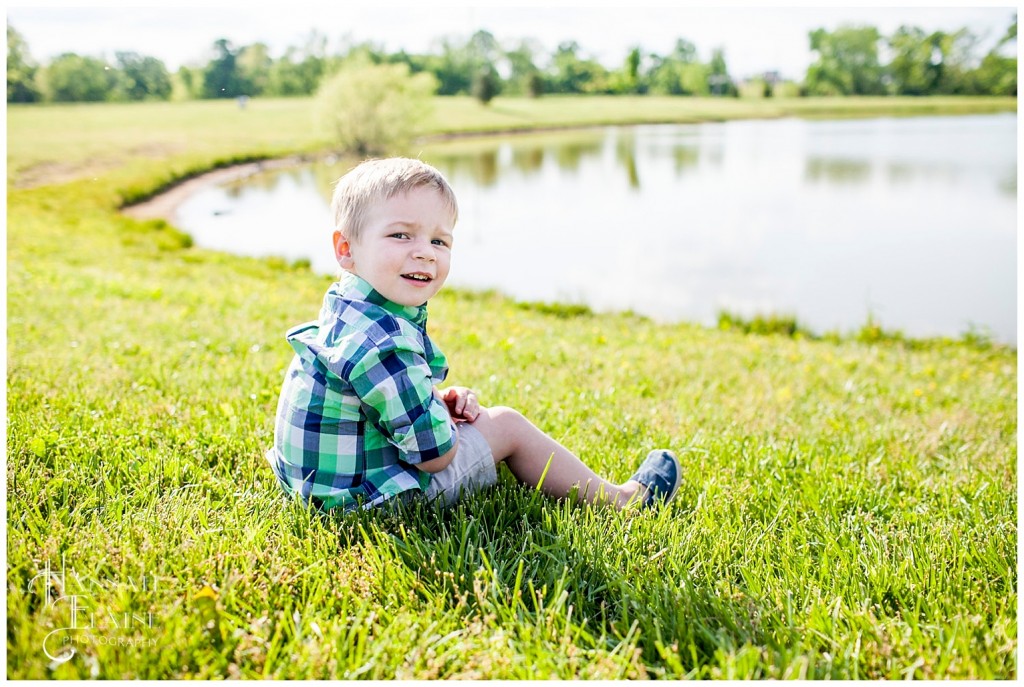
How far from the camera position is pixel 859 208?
18516 millimetres

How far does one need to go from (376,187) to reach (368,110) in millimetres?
31979

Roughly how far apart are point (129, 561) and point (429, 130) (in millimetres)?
40947

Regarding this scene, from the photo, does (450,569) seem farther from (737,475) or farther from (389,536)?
(737,475)

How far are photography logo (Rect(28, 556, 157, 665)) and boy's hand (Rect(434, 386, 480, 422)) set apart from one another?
103cm

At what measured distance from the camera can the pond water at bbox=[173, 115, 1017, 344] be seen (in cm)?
1083

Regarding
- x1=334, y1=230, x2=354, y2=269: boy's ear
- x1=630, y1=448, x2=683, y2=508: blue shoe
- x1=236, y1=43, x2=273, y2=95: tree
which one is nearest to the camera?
x1=334, y1=230, x2=354, y2=269: boy's ear

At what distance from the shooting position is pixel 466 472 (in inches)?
98.4

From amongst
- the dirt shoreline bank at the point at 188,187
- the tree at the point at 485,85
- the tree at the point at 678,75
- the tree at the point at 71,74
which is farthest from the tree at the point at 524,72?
the tree at the point at 71,74

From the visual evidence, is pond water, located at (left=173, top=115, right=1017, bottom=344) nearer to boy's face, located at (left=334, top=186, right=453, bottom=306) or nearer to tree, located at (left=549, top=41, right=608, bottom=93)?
boy's face, located at (left=334, top=186, right=453, bottom=306)

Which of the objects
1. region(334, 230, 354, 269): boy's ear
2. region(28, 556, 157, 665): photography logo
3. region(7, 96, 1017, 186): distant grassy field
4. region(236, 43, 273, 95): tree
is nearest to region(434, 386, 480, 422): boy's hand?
region(334, 230, 354, 269): boy's ear

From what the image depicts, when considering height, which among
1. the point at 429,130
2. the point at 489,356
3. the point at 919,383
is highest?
the point at 429,130

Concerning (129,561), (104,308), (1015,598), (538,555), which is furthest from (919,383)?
(104,308)

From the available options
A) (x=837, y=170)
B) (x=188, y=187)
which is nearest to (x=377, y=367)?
(x=188, y=187)

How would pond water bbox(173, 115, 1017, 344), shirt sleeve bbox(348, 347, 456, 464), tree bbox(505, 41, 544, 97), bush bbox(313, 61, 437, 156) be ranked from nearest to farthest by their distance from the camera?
1. shirt sleeve bbox(348, 347, 456, 464)
2. pond water bbox(173, 115, 1017, 344)
3. bush bbox(313, 61, 437, 156)
4. tree bbox(505, 41, 544, 97)
